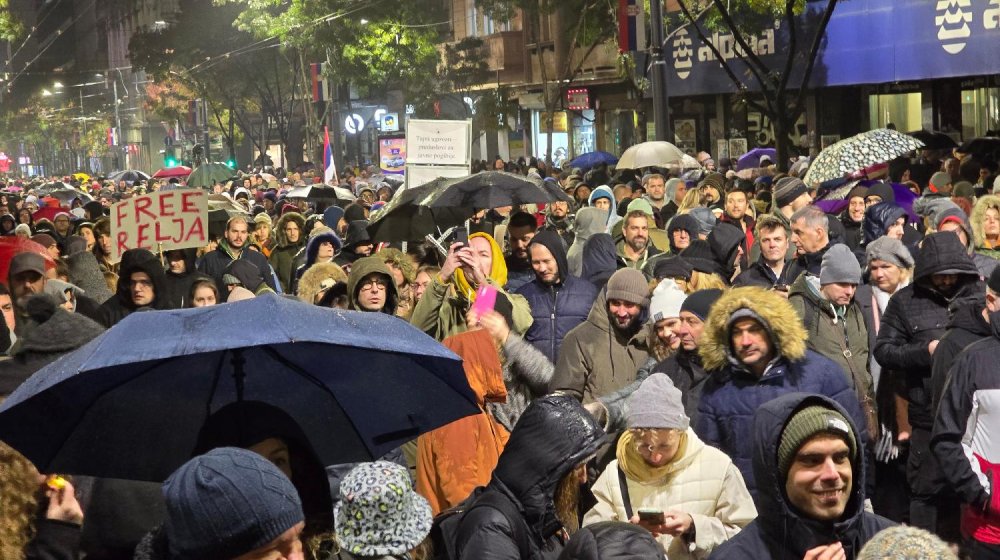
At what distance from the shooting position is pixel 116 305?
942 centimetres

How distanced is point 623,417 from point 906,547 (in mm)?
3091

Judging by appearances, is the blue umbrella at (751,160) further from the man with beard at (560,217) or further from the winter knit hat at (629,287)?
the winter knit hat at (629,287)

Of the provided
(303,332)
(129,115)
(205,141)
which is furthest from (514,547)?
(129,115)

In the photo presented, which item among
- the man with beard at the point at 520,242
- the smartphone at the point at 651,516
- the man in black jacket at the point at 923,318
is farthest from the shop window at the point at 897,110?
the smartphone at the point at 651,516

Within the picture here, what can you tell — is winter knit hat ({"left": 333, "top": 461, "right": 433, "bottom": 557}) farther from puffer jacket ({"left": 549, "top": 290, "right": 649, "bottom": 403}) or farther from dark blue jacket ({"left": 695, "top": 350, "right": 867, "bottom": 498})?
puffer jacket ({"left": 549, "top": 290, "right": 649, "bottom": 403})

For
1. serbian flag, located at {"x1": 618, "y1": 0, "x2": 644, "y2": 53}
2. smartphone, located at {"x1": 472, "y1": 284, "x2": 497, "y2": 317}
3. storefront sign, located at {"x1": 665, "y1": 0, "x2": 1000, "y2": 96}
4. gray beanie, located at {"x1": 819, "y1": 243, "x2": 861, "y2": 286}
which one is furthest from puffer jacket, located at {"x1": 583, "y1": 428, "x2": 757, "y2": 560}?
serbian flag, located at {"x1": 618, "y1": 0, "x2": 644, "y2": 53}

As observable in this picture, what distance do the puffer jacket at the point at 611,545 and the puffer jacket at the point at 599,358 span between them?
3655mm

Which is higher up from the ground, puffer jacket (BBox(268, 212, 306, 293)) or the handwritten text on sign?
the handwritten text on sign

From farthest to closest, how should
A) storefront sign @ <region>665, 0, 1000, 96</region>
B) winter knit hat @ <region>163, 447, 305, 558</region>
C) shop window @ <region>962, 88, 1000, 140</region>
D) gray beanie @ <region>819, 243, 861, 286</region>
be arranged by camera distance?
shop window @ <region>962, 88, 1000, 140</region> < storefront sign @ <region>665, 0, 1000, 96</region> < gray beanie @ <region>819, 243, 861, 286</region> < winter knit hat @ <region>163, 447, 305, 558</region>

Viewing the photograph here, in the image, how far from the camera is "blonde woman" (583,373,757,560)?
505 centimetres

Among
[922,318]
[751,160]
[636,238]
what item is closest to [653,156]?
[751,160]

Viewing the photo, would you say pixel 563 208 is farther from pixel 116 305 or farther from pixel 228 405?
pixel 228 405

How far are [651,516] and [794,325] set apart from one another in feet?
5.25

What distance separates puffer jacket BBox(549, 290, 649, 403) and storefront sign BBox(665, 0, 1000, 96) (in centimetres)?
1665
